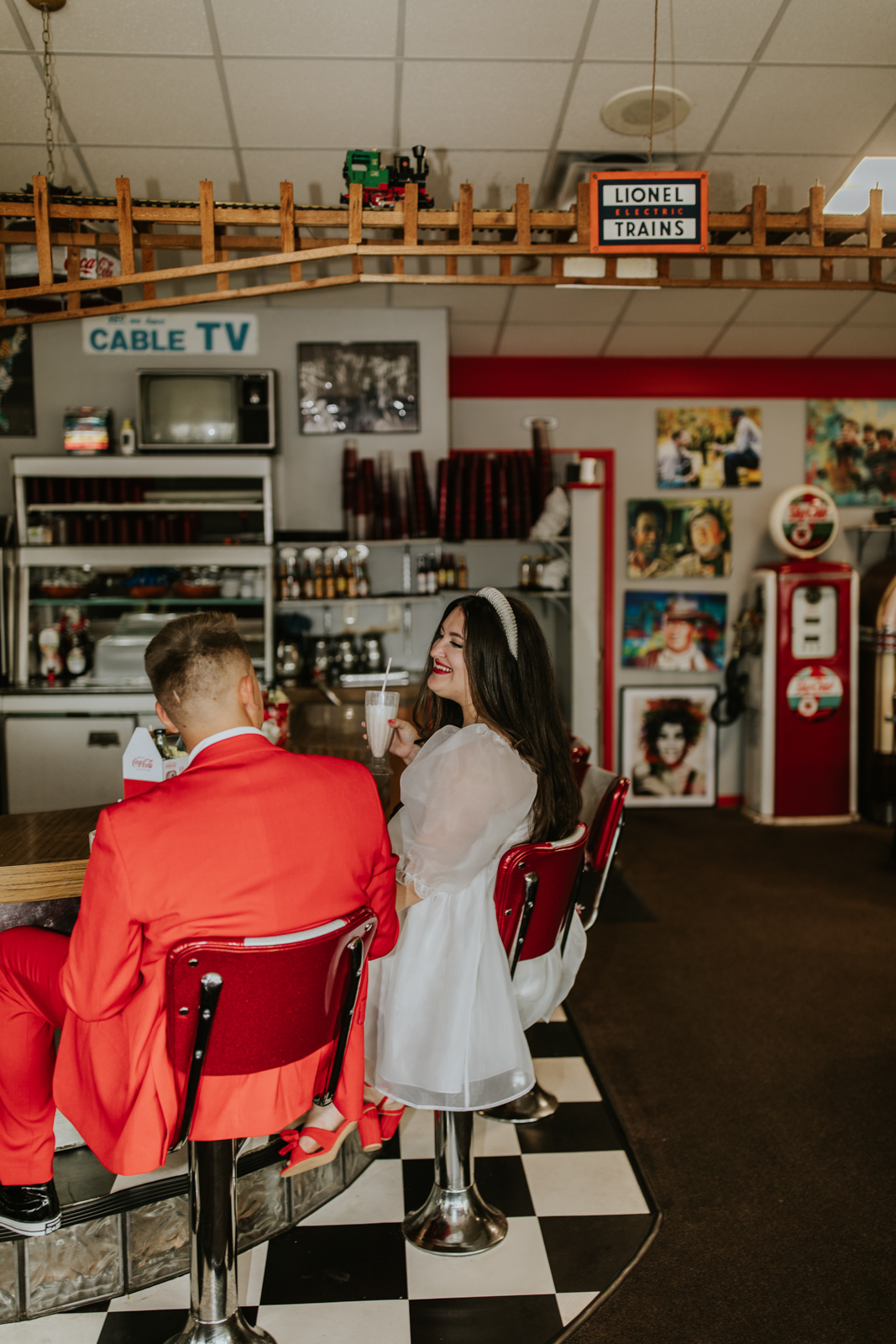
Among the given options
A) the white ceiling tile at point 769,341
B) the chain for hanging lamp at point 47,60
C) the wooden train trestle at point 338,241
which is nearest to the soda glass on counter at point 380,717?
the wooden train trestle at point 338,241

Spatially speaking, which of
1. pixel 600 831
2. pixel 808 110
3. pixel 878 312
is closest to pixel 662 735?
pixel 878 312

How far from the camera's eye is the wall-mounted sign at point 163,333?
5707 millimetres

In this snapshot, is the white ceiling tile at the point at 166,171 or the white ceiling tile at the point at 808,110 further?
the white ceiling tile at the point at 166,171

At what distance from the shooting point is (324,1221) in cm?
232

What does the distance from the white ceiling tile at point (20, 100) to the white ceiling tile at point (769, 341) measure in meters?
4.37

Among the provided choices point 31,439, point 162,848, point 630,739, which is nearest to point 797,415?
point 630,739

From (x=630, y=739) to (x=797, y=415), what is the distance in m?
2.67

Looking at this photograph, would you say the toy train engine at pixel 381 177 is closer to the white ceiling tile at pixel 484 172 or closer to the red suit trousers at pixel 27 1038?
the white ceiling tile at pixel 484 172

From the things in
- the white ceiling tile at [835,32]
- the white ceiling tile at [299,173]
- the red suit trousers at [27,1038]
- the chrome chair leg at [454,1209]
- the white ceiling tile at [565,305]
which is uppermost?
the white ceiling tile at [835,32]

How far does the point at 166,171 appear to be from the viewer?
4391mm

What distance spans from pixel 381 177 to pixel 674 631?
4.45m

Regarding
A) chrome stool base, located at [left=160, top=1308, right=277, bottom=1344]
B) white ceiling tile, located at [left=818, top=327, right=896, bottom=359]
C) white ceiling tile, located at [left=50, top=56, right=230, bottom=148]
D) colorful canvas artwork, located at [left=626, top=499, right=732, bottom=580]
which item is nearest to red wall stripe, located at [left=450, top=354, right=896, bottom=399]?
white ceiling tile, located at [left=818, top=327, right=896, bottom=359]

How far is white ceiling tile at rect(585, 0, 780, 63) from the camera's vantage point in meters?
3.36

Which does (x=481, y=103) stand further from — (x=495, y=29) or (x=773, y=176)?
(x=773, y=176)
